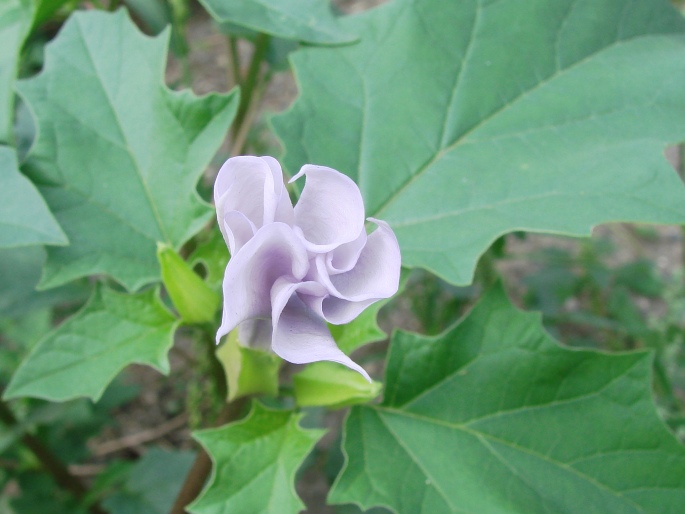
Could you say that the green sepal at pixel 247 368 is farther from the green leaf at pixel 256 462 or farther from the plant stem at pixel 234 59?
the plant stem at pixel 234 59

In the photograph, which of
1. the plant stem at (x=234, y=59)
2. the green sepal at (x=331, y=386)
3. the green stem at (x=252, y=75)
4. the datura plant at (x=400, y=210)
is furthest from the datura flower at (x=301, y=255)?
the plant stem at (x=234, y=59)

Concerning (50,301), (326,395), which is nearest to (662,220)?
Answer: (326,395)

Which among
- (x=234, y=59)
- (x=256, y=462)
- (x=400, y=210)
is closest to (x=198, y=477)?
(x=256, y=462)

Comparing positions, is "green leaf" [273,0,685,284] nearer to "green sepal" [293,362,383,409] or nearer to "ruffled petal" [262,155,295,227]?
"green sepal" [293,362,383,409]

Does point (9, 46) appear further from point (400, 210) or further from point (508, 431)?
point (508, 431)

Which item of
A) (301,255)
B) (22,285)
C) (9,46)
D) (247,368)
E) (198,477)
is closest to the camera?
(301,255)

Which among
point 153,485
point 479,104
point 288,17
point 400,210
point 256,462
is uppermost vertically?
point 288,17

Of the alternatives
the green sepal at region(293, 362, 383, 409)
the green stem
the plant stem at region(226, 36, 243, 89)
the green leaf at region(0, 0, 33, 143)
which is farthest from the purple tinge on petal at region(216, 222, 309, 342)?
the plant stem at region(226, 36, 243, 89)
